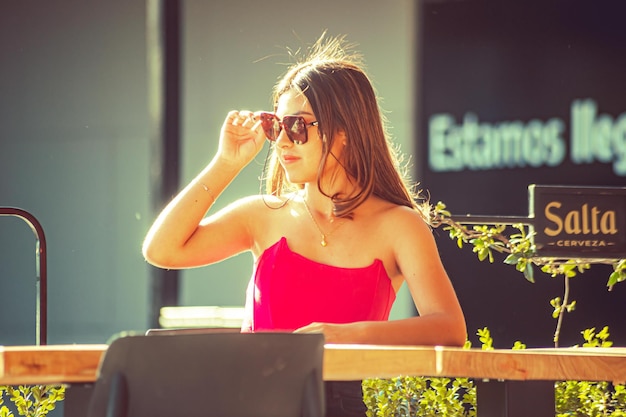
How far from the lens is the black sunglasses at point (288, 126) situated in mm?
2793

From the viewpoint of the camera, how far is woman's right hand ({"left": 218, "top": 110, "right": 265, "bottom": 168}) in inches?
119

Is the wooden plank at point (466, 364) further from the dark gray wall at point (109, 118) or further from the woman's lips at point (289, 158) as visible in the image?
the dark gray wall at point (109, 118)

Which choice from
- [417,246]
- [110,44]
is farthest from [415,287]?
[110,44]

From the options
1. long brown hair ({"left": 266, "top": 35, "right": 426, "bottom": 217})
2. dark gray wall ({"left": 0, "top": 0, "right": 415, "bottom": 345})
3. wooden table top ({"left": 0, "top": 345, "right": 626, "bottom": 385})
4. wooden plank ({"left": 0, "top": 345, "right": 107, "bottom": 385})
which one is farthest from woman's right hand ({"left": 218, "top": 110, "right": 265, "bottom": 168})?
dark gray wall ({"left": 0, "top": 0, "right": 415, "bottom": 345})

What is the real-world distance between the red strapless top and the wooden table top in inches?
33.6

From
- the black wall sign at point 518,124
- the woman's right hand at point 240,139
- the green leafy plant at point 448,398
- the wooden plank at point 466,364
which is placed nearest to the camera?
the wooden plank at point 466,364

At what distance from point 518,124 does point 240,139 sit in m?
3.37

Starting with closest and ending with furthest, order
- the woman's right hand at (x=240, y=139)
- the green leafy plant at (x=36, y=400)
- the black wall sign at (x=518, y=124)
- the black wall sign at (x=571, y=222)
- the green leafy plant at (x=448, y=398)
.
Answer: the black wall sign at (x=571, y=222)
the woman's right hand at (x=240, y=139)
the green leafy plant at (x=448, y=398)
the green leafy plant at (x=36, y=400)
the black wall sign at (x=518, y=124)

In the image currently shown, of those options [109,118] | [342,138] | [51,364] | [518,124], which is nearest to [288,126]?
[342,138]

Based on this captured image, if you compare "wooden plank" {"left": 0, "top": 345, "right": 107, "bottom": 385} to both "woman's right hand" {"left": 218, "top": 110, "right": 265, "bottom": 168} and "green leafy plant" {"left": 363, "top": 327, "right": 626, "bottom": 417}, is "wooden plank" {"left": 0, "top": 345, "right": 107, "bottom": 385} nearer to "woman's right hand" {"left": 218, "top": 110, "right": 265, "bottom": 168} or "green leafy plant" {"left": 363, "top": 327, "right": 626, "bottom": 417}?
"woman's right hand" {"left": 218, "top": 110, "right": 265, "bottom": 168}

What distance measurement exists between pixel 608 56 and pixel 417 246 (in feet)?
11.8

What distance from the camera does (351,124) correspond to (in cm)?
289

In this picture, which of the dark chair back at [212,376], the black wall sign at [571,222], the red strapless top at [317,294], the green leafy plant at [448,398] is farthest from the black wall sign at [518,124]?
the dark chair back at [212,376]

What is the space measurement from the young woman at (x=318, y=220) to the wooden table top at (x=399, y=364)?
0.68m
